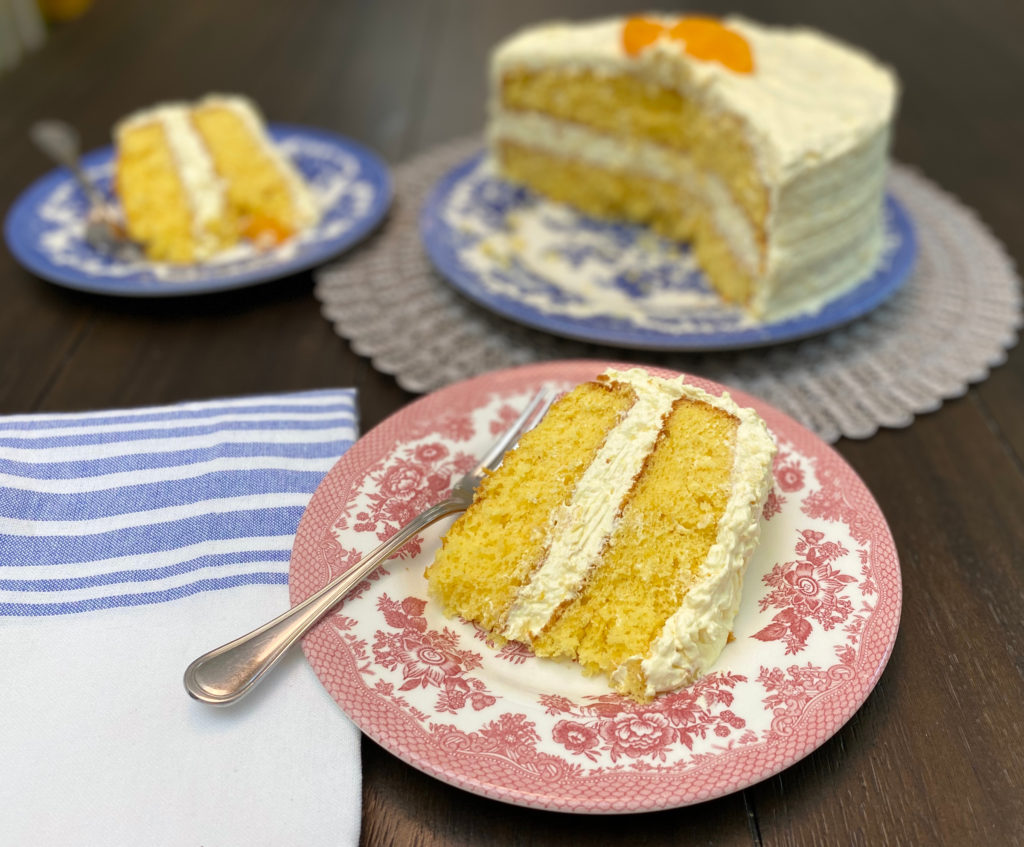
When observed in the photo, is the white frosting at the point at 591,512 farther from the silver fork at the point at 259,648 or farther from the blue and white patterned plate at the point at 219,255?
the blue and white patterned plate at the point at 219,255

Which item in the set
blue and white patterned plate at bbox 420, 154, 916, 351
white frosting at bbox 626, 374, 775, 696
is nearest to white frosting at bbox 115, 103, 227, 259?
blue and white patterned plate at bbox 420, 154, 916, 351

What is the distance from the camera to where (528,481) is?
1537 mm

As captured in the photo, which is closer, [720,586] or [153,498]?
[720,586]

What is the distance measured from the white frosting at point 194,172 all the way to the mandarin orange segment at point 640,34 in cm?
151

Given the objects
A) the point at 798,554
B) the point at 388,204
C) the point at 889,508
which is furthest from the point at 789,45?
the point at 798,554

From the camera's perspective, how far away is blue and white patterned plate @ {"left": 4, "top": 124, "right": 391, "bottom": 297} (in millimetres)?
2539

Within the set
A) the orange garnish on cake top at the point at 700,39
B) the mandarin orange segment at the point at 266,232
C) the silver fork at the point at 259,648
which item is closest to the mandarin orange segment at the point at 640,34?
the orange garnish on cake top at the point at 700,39

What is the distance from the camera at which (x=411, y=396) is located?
220cm

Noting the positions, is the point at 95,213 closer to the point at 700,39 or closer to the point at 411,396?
the point at 411,396

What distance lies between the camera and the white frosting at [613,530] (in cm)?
131

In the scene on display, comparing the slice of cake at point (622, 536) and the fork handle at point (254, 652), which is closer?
the fork handle at point (254, 652)

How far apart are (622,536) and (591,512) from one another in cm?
→ 7

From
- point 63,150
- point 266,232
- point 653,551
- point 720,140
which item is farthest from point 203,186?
point 653,551

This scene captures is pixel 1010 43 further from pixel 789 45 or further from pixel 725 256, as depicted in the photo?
pixel 725 256
